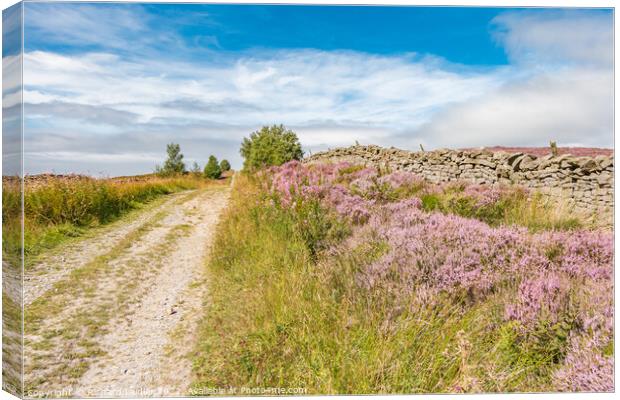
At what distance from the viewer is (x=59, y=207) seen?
8281 mm

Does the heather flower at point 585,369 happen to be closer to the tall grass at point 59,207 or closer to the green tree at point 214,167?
the tall grass at point 59,207

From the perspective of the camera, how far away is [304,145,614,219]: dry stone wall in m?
5.20

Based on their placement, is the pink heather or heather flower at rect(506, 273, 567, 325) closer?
the pink heather

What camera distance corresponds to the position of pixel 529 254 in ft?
13.3

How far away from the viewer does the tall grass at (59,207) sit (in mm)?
3529

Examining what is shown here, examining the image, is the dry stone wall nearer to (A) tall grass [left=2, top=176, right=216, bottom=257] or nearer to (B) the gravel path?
(B) the gravel path

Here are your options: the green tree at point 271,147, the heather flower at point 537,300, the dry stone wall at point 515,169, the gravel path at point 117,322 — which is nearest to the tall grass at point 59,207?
the gravel path at point 117,322

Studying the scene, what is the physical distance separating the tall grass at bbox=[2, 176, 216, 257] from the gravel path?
654 millimetres

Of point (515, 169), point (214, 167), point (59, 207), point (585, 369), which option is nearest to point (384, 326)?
point (585, 369)

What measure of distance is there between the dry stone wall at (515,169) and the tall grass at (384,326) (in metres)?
1.57

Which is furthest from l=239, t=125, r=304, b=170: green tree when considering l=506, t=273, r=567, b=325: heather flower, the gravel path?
l=506, t=273, r=567, b=325: heather flower

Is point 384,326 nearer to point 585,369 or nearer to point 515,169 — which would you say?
point 585,369

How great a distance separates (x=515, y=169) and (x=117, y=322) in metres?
7.53

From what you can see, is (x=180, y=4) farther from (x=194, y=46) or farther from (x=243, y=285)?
(x=243, y=285)
